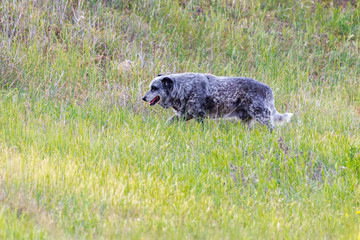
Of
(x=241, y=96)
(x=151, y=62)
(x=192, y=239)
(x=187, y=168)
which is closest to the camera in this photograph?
(x=192, y=239)

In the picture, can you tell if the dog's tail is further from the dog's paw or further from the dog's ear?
the dog's ear

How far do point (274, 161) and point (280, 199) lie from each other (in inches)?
41.0

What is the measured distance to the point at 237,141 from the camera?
21.4 ft

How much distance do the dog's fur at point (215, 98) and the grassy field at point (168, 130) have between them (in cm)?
32

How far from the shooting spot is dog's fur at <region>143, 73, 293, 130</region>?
24.7 ft

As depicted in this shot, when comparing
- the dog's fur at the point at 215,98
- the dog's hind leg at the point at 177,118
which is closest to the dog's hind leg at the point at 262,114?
the dog's fur at the point at 215,98

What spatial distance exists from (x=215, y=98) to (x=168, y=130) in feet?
4.36

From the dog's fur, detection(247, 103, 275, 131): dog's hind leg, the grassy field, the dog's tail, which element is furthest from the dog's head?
the dog's tail

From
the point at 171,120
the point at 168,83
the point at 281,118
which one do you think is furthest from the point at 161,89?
the point at 281,118

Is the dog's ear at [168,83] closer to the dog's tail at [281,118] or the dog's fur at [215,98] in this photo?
the dog's fur at [215,98]

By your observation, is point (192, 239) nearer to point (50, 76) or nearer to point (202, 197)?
point (202, 197)

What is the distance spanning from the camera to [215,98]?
25.2 ft

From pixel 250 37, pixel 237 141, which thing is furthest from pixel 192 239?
pixel 250 37

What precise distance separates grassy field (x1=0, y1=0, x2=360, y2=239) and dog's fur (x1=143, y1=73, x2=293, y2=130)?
32cm
